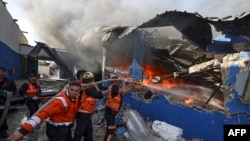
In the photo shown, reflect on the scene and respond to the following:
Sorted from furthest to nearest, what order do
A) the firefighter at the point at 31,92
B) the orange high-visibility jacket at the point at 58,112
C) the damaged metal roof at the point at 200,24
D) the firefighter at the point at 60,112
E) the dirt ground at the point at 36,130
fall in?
the firefighter at the point at 31,92 → the dirt ground at the point at 36,130 → the damaged metal roof at the point at 200,24 → the firefighter at the point at 60,112 → the orange high-visibility jacket at the point at 58,112

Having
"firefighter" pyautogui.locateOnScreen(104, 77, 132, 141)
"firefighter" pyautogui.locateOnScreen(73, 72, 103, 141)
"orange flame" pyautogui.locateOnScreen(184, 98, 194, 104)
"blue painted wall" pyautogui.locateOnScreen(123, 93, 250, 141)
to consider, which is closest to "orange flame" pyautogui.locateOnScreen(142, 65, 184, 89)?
"blue painted wall" pyautogui.locateOnScreen(123, 93, 250, 141)

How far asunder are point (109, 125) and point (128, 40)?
3581 millimetres

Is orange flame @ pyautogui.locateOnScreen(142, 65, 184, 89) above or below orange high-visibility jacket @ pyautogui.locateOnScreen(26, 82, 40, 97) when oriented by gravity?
above

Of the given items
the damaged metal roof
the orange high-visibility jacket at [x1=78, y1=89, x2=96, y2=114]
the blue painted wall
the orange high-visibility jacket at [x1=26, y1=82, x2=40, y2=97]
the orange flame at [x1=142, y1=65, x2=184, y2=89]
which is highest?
the damaged metal roof

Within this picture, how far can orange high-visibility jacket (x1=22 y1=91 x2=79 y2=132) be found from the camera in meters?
3.57

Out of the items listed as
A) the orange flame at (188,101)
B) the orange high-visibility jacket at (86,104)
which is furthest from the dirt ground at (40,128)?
the orange flame at (188,101)

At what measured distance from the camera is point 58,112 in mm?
3990

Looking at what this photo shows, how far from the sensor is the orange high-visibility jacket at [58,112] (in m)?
3.57

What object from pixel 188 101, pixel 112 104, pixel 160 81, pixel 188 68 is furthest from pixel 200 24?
pixel 112 104

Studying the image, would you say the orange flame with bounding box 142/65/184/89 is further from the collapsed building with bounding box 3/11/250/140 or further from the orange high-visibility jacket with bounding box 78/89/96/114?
the orange high-visibility jacket with bounding box 78/89/96/114

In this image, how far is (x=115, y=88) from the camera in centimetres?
639

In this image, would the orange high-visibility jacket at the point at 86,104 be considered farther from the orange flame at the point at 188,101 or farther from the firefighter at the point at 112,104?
the orange flame at the point at 188,101

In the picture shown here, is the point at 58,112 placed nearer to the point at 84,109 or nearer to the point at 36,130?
the point at 84,109

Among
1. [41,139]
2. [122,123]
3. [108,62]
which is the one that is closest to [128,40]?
[108,62]
